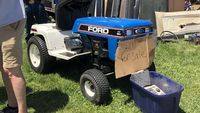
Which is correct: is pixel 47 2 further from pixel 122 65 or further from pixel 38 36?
pixel 122 65

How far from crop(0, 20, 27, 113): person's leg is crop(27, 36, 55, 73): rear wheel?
1.58 metres

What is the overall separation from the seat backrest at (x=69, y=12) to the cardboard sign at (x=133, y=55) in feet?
3.95

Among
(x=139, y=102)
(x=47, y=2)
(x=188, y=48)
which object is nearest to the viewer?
(x=139, y=102)

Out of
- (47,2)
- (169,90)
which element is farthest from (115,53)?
(47,2)

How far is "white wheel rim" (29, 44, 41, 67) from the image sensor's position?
5.42m

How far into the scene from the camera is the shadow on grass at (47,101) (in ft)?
13.9

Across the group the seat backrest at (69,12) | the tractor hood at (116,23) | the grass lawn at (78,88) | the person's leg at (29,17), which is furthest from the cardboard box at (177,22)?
the tractor hood at (116,23)

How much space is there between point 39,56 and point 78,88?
935 millimetres

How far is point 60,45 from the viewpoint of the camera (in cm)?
509

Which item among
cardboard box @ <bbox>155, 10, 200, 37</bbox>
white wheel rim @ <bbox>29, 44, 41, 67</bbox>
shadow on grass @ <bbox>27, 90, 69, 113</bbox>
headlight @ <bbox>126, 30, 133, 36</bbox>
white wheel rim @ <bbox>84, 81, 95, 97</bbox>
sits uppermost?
headlight @ <bbox>126, 30, 133, 36</bbox>

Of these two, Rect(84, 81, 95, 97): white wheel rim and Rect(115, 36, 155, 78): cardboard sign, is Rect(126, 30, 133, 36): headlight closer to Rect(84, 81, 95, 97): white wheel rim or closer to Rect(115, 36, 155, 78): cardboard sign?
Rect(115, 36, 155, 78): cardboard sign

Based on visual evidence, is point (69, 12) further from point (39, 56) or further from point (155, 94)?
point (155, 94)

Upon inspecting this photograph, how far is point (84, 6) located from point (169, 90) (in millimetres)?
1888

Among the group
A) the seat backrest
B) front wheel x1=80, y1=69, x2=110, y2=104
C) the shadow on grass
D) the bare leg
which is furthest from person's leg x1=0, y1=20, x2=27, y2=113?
the seat backrest
